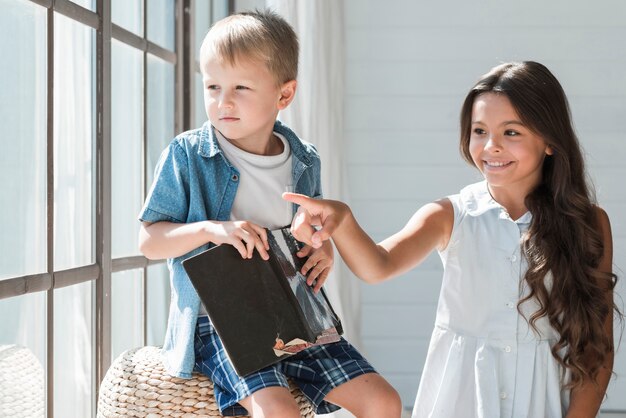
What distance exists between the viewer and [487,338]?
212cm

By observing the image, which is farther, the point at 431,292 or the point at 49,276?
the point at 431,292

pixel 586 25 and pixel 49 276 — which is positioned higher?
pixel 586 25

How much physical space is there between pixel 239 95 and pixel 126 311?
118cm

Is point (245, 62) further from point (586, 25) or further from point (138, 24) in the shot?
point (586, 25)

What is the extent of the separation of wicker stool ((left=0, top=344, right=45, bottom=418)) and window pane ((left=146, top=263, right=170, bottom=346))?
0.92m

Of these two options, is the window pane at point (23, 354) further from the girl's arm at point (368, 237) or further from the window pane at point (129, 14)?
the window pane at point (129, 14)

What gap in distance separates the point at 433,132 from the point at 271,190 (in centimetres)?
269

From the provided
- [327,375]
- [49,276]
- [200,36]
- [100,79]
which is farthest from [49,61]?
[200,36]

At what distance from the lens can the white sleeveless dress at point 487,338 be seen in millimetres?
2074

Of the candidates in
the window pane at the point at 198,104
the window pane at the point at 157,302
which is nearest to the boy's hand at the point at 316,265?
the window pane at the point at 157,302

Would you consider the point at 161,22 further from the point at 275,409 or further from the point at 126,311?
the point at 275,409

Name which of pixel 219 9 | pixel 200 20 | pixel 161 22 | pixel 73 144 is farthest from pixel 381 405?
pixel 219 9

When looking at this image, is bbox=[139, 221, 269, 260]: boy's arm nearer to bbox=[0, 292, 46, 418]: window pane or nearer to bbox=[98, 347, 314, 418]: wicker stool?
bbox=[98, 347, 314, 418]: wicker stool

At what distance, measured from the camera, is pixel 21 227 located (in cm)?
197
